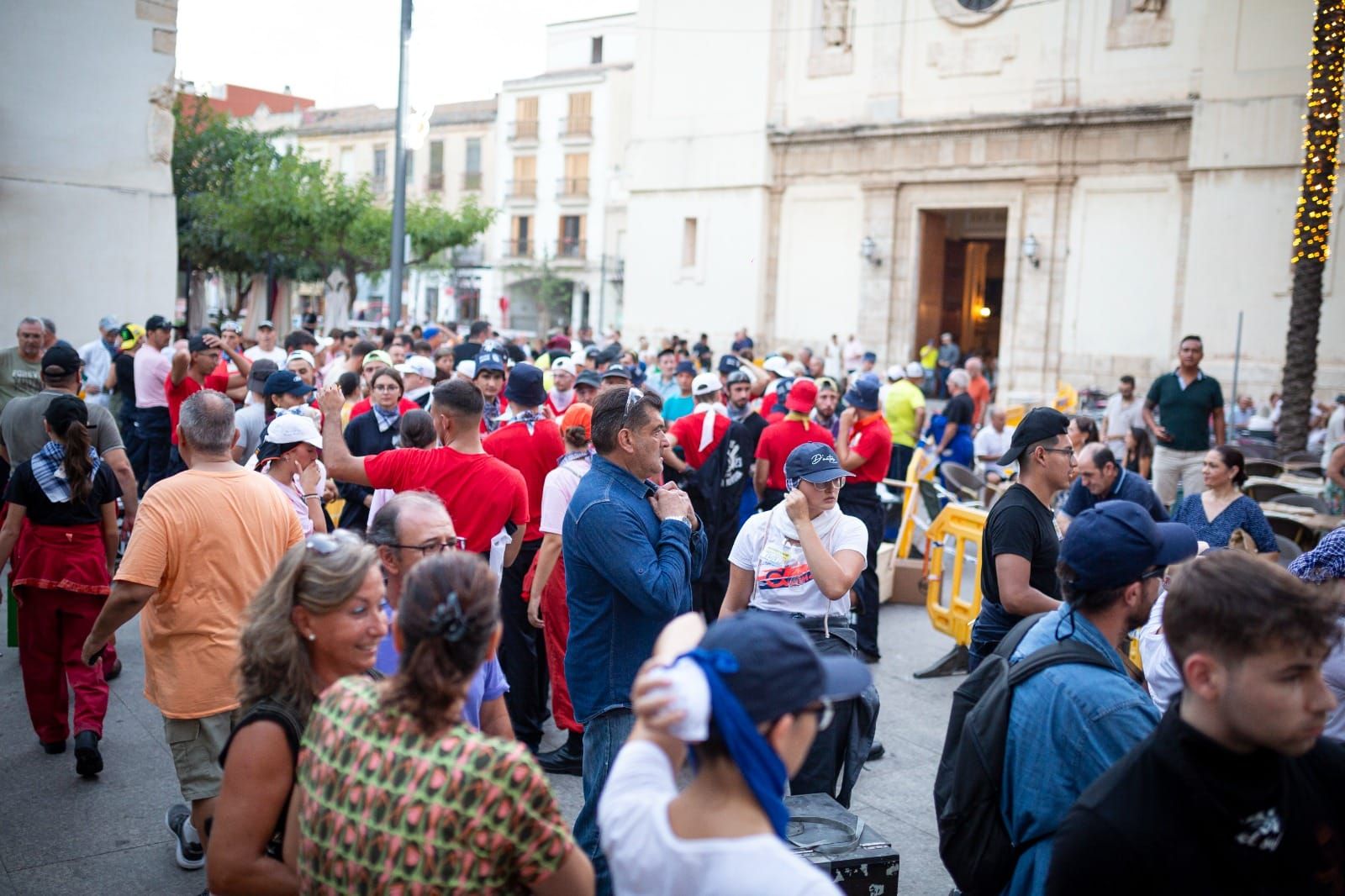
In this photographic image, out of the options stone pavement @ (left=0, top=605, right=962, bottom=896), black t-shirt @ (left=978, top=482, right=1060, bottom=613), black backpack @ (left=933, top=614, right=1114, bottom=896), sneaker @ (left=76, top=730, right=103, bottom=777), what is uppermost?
black t-shirt @ (left=978, top=482, right=1060, bottom=613)

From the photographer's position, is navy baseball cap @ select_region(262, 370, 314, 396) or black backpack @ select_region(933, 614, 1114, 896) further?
navy baseball cap @ select_region(262, 370, 314, 396)

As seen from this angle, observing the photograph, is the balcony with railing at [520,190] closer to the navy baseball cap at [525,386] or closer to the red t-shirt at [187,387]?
the red t-shirt at [187,387]

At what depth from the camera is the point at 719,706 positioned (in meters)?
1.87

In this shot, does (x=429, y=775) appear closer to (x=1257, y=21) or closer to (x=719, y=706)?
(x=719, y=706)

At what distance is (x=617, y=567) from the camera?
3.72 metres

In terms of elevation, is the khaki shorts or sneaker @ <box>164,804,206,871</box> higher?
the khaki shorts

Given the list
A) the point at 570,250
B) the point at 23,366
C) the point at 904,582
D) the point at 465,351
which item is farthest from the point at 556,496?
the point at 570,250

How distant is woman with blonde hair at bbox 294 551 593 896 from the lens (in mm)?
2002

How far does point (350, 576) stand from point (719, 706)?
1.20 meters

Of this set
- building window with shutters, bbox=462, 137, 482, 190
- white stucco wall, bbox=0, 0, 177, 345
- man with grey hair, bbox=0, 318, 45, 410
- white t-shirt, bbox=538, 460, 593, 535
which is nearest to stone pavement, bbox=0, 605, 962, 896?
white t-shirt, bbox=538, 460, 593, 535

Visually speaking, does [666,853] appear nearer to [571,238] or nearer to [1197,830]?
[1197,830]

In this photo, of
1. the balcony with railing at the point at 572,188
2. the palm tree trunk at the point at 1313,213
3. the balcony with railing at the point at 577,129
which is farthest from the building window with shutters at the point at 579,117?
the palm tree trunk at the point at 1313,213

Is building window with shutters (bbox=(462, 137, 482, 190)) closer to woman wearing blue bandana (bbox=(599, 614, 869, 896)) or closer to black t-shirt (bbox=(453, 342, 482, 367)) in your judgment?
black t-shirt (bbox=(453, 342, 482, 367))

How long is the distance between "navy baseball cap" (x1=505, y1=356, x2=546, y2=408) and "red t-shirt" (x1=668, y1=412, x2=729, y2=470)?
1.78m
